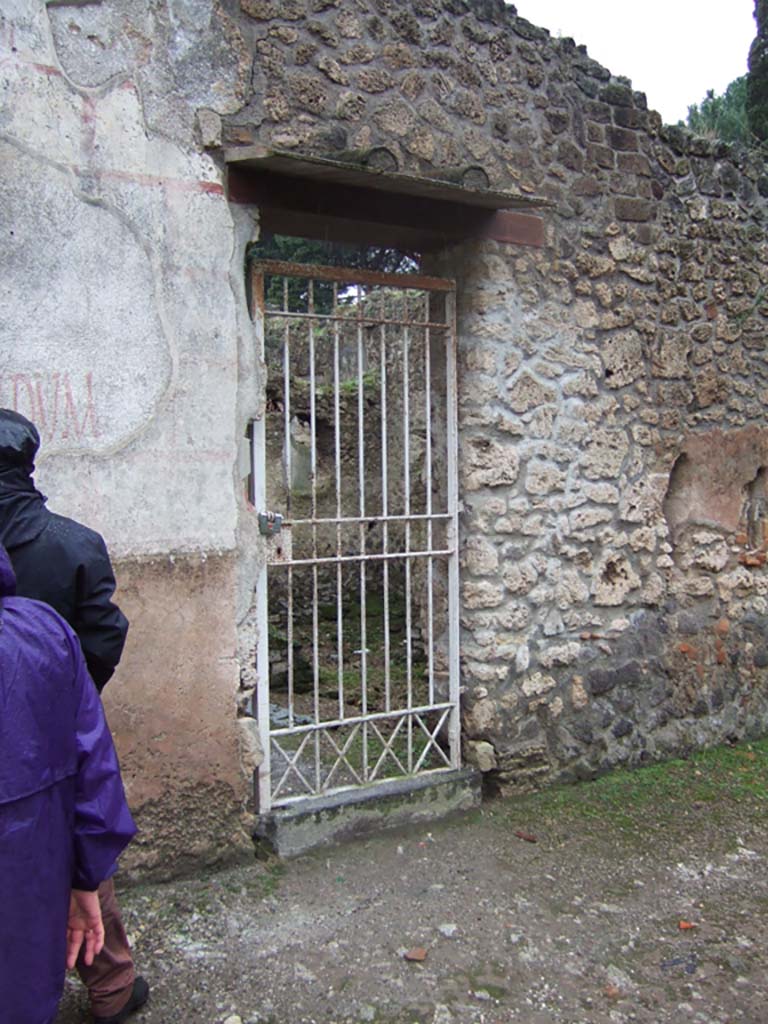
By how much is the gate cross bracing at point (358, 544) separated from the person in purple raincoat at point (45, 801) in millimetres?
1846

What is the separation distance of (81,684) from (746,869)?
3.12 meters

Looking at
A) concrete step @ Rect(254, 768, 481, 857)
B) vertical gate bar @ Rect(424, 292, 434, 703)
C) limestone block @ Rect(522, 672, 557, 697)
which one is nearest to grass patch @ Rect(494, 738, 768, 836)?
concrete step @ Rect(254, 768, 481, 857)

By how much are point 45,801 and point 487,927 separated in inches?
83.3

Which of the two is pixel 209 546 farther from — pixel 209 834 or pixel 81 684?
pixel 81 684

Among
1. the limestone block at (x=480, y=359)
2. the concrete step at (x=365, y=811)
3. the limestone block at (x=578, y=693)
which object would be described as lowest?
the concrete step at (x=365, y=811)

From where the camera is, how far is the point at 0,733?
1.66 meters

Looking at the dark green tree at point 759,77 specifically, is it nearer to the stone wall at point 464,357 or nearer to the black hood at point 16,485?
the stone wall at point 464,357

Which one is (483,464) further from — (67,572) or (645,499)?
(67,572)

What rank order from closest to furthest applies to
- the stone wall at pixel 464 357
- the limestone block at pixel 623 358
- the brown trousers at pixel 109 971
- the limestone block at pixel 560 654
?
1. the brown trousers at pixel 109 971
2. the stone wall at pixel 464 357
3. the limestone block at pixel 560 654
4. the limestone block at pixel 623 358

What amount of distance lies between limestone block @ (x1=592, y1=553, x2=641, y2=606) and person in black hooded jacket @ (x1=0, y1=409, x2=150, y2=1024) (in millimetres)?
2722

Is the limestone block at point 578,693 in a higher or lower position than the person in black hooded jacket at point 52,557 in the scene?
lower

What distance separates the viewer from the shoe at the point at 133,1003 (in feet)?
8.81

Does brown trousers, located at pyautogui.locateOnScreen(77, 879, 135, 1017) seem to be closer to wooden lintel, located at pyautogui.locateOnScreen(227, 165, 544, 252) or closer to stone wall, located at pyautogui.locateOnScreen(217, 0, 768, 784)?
stone wall, located at pyautogui.locateOnScreen(217, 0, 768, 784)

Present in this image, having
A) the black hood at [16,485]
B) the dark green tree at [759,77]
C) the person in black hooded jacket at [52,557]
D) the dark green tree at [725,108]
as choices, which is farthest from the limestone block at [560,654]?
the dark green tree at [725,108]
